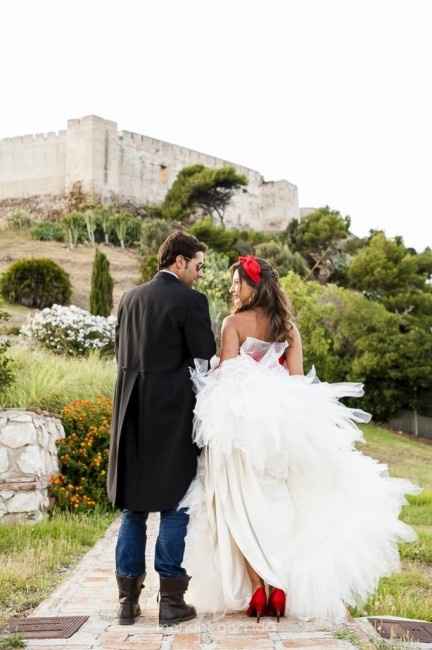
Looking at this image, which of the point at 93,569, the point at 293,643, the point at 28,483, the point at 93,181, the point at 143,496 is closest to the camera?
the point at 293,643

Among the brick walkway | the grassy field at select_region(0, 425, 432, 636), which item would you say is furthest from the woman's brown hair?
the grassy field at select_region(0, 425, 432, 636)

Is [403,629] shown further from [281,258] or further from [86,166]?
A: [86,166]

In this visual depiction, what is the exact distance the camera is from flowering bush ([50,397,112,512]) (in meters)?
5.91

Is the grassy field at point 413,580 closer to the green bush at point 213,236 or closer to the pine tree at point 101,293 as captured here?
the pine tree at point 101,293

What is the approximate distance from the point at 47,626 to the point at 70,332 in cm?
915

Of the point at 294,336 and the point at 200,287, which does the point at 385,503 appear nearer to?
the point at 294,336

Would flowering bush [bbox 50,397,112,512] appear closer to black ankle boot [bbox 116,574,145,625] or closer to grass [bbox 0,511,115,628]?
grass [bbox 0,511,115,628]

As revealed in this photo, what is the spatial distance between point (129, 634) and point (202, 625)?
0.28 metres

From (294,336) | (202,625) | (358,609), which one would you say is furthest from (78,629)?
(294,336)

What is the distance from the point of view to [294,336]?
11.0 feet

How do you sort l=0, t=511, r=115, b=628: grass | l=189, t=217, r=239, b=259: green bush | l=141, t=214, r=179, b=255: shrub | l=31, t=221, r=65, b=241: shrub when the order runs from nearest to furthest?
l=0, t=511, r=115, b=628: grass
l=141, t=214, r=179, b=255: shrub
l=189, t=217, r=239, b=259: green bush
l=31, t=221, r=65, b=241: shrub

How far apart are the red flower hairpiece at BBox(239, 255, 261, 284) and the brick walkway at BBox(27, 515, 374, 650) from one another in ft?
4.53

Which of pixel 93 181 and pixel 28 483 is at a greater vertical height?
pixel 93 181

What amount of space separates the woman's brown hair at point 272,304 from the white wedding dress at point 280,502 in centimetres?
17
